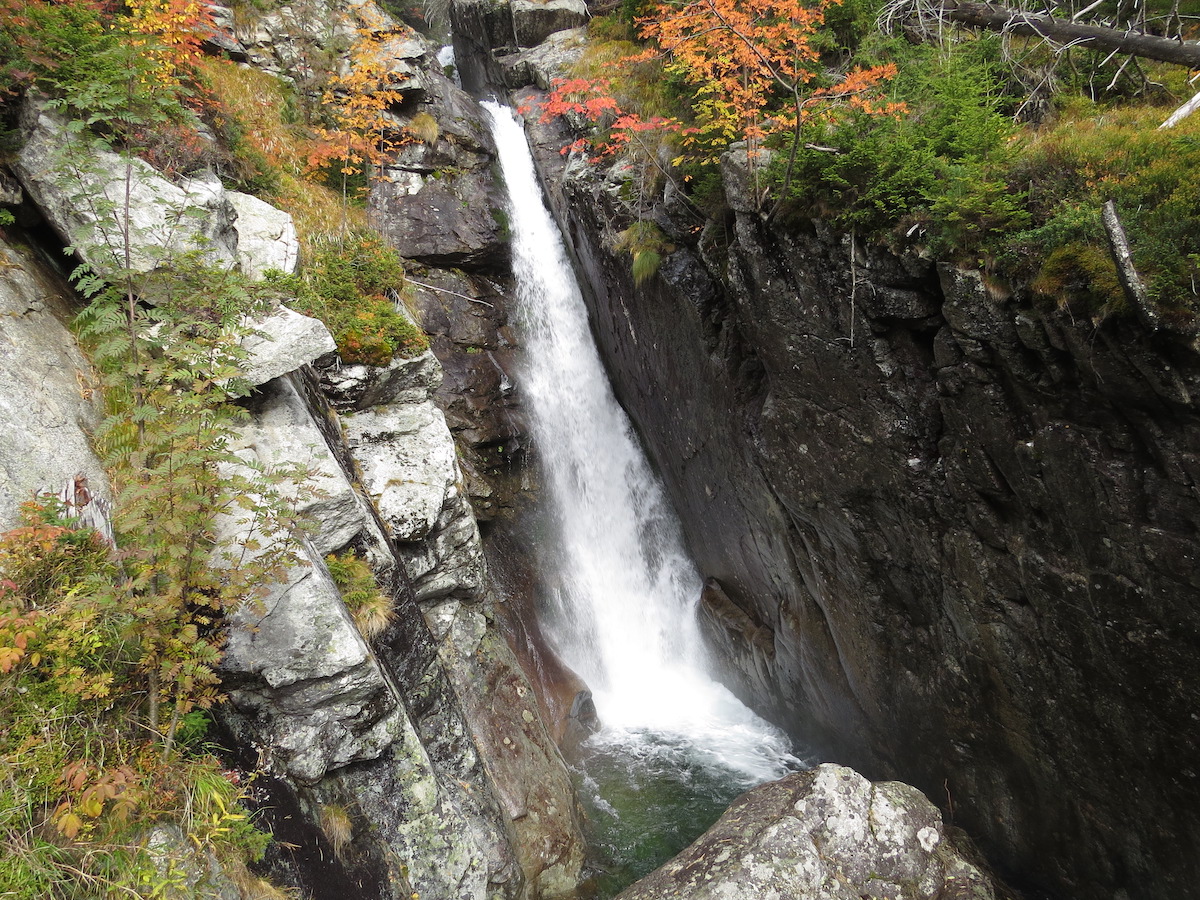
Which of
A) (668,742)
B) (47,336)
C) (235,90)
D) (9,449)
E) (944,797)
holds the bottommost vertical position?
(668,742)

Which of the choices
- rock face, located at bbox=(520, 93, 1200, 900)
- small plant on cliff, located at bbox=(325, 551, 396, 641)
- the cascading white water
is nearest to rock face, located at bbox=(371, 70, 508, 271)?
the cascading white water

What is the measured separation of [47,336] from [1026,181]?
30.1 ft

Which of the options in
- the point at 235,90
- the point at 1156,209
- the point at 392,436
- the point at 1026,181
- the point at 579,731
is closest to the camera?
the point at 1156,209

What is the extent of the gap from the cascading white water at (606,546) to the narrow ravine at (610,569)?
0.02 meters

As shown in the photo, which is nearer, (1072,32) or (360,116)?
(1072,32)

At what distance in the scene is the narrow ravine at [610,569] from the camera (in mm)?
10812

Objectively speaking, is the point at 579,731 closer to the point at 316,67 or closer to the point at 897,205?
the point at 897,205

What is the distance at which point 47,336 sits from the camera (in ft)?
18.3

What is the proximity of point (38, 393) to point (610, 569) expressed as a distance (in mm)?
9653

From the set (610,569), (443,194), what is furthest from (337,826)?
(443,194)

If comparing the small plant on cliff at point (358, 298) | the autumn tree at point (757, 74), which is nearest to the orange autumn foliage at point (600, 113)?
the autumn tree at point (757, 74)

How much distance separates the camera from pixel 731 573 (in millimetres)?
11617

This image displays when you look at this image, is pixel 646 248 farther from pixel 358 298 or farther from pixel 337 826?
pixel 337 826

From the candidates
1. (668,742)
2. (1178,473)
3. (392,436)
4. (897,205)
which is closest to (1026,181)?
(897,205)
